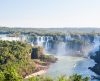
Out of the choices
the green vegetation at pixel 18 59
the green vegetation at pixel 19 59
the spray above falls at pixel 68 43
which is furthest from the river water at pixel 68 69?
the spray above falls at pixel 68 43

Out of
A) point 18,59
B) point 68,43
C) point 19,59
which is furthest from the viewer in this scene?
point 68,43

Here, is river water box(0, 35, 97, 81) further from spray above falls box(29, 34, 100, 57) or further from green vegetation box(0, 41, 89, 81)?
spray above falls box(29, 34, 100, 57)

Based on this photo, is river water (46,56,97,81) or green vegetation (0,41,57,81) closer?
green vegetation (0,41,57,81)

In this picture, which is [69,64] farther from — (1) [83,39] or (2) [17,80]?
(2) [17,80]

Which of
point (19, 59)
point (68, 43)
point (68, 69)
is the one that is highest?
point (19, 59)

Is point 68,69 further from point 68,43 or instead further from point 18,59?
point 68,43

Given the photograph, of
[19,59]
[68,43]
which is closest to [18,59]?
[19,59]

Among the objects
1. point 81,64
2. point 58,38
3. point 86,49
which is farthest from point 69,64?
point 58,38

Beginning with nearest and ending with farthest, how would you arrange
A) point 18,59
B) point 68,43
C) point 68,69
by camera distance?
point 18,59 < point 68,69 < point 68,43

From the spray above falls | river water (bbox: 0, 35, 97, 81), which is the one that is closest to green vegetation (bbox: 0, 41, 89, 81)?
river water (bbox: 0, 35, 97, 81)

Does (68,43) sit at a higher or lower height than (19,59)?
lower

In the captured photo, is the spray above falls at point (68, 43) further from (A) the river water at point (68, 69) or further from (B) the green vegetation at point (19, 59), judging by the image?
(A) the river water at point (68, 69)
